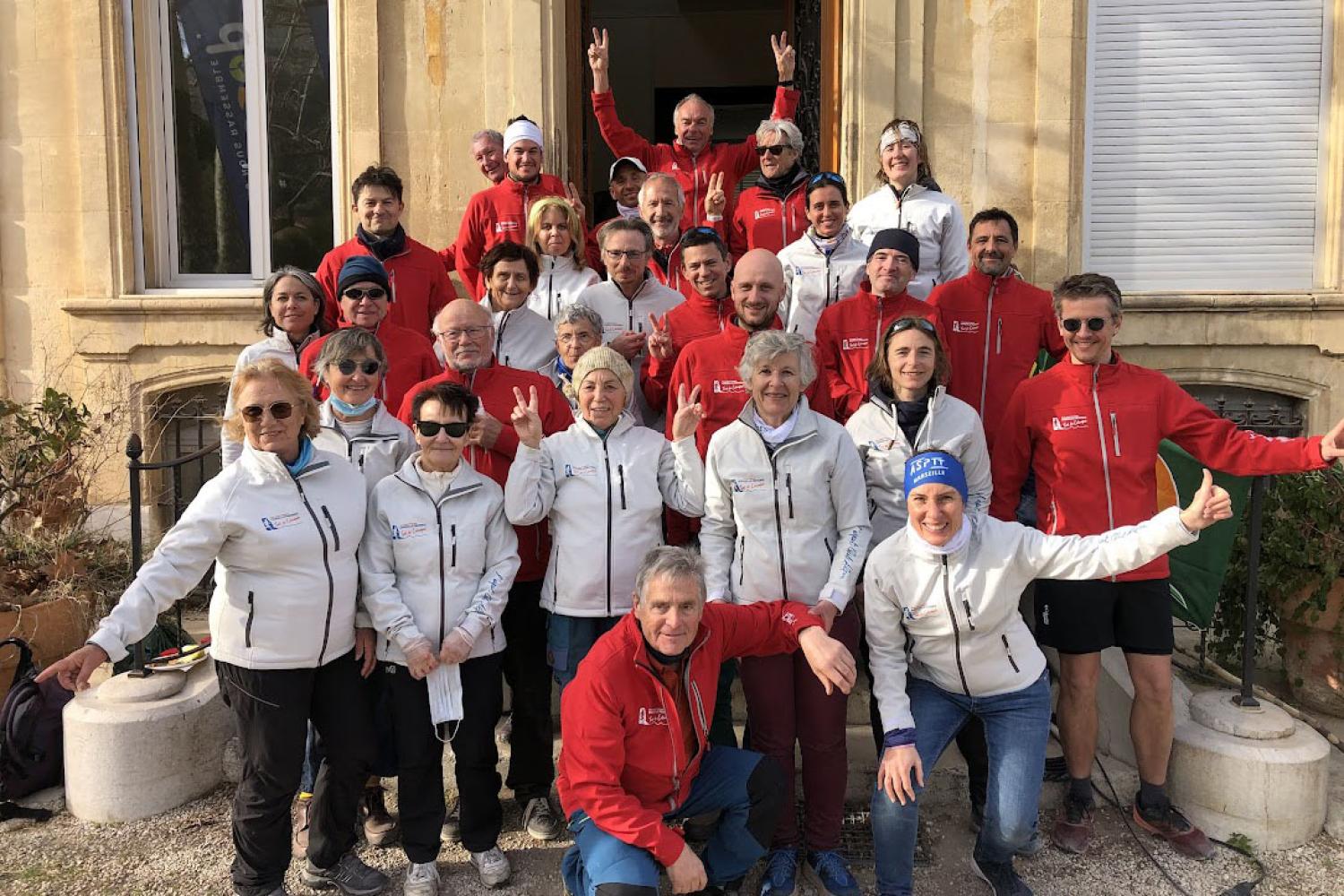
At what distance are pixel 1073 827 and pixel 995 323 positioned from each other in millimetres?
2203

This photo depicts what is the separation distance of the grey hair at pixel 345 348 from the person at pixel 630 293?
1.28 meters

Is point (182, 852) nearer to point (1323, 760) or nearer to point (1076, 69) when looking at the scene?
point (1323, 760)

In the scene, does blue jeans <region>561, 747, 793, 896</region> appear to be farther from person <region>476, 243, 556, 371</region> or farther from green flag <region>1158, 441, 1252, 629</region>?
green flag <region>1158, 441, 1252, 629</region>

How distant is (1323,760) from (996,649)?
5.43ft

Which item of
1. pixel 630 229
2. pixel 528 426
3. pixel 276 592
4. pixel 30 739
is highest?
pixel 630 229

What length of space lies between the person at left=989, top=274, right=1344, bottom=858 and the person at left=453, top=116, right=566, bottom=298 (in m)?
3.14

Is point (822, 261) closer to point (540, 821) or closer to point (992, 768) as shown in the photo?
point (992, 768)

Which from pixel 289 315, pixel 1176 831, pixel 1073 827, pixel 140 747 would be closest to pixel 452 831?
pixel 140 747

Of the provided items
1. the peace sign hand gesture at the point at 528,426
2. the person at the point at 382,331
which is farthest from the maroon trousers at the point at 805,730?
the person at the point at 382,331

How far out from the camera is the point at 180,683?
14.2 ft

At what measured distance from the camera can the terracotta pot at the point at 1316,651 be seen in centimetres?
480

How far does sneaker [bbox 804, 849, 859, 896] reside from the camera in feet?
11.1

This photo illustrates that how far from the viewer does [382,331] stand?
4.23m

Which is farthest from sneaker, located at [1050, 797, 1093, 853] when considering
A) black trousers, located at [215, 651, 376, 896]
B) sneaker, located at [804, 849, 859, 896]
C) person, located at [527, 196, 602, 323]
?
person, located at [527, 196, 602, 323]
